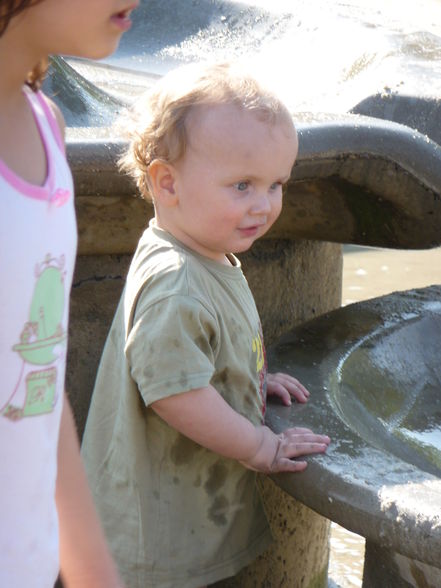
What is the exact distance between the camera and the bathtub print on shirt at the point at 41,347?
113 cm

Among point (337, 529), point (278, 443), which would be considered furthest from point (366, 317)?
point (337, 529)

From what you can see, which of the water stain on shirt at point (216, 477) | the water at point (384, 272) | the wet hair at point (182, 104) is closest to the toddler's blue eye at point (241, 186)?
the wet hair at point (182, 104)

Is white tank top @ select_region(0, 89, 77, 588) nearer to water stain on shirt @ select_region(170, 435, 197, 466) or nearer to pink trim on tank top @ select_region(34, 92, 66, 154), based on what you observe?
pink trim on tank top @ select_region(34, 92, 66, 154)

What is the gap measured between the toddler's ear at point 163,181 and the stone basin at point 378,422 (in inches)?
16.5

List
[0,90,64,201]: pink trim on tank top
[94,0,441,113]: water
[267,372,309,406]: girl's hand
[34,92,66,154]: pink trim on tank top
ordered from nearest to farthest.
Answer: [0,90,64,201]: pink trim on tank top → [34,92,66,154]: pink trim on tank top → [267,372,309,406]: girl's hand → [94,0,441,113]: water

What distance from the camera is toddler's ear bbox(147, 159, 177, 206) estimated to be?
202cm

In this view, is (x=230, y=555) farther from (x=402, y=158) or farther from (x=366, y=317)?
(x=402, y=158)

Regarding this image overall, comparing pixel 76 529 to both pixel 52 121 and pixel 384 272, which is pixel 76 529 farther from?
pixel 384 272

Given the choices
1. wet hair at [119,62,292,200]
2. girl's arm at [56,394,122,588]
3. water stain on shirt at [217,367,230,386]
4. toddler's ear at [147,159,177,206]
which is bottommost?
water stain on shirt at [217,367,230,386]

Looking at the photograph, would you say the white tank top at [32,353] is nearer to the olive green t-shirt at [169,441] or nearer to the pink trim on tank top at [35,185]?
the pink trim on tank top at [35,185]

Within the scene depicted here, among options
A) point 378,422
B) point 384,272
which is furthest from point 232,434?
point 384,272

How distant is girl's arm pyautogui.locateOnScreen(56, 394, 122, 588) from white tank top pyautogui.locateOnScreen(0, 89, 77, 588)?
8cm

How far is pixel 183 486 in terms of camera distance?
206 cm

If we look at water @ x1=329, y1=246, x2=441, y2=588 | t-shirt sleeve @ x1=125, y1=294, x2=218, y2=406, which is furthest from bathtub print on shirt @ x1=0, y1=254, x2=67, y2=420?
water @ x1=329, y1=246, x2=441, y2=588
